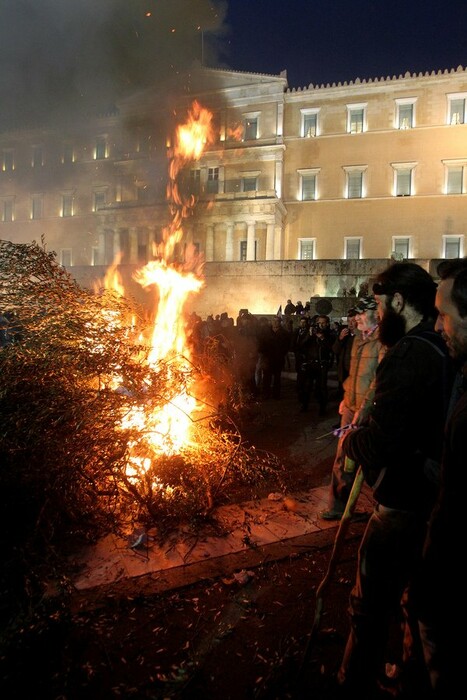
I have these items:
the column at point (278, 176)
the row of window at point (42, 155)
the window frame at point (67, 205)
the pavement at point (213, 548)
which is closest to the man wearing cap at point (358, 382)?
the pavement at point (213, 548)

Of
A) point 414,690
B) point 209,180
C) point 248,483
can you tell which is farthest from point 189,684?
point 209,180

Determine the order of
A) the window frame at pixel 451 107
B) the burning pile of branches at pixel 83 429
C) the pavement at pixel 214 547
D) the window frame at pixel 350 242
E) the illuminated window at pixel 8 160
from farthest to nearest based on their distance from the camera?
the illuminated window at pixel 8 160
the window frame at pixel 350 242
the window frame at pixel 451 107
the burning pile of branches at pixel 83 429
the pavement at pixel 214 547

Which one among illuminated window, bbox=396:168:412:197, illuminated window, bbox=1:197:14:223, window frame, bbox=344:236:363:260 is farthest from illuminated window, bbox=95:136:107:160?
illuminated window, bbox=396:168:412:197

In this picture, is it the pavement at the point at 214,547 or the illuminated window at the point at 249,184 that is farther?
the illuminated window at the point at 249,184

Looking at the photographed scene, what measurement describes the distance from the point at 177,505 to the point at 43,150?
54532 millimetres

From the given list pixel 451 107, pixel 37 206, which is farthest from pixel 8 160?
pixel 451 107

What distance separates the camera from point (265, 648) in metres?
2.64

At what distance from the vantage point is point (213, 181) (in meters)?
39.9

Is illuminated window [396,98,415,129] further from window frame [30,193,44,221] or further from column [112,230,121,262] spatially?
window frame [30,193,44,221]

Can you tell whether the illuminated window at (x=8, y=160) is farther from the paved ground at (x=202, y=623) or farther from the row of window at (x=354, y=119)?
the paved ground at (x=202, y=623)

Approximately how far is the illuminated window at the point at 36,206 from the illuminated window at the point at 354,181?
35.1 m

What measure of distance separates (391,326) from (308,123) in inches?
1635

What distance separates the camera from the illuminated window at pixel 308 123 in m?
37.8

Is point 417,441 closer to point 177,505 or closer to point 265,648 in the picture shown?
point 265,648
